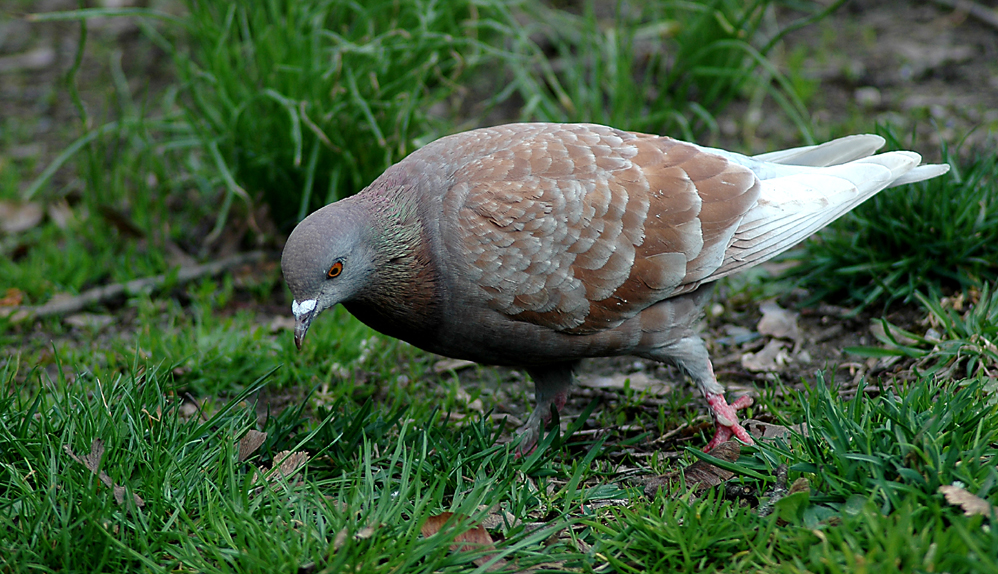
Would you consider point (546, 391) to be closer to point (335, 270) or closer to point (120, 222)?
point (335, 270)

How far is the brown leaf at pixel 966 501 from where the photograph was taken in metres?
2.29

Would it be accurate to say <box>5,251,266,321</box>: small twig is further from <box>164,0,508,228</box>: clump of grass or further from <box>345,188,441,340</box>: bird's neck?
<box>345,188,441,340</box>: bird's neck

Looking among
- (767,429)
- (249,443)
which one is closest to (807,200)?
(767,429)

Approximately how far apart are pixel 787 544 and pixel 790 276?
226cm

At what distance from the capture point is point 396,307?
3.26 m

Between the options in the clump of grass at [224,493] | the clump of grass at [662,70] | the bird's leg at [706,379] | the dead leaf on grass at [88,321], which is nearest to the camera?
the clump of grass at [224,493]

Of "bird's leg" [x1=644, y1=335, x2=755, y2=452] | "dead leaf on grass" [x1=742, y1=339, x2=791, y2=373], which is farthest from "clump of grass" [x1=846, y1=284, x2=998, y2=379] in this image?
"bird's leg" [x1=644, y1=335, x2=755, y2=452]

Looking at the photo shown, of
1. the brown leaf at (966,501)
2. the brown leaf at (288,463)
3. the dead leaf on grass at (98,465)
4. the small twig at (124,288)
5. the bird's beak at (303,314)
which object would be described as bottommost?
the small twig at (124,288)

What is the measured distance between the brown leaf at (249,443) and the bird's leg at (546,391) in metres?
1.09

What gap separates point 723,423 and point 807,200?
1.01m

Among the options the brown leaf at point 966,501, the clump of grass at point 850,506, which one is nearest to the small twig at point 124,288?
the clump of grass at point 850,506

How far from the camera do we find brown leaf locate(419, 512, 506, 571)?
261 cm

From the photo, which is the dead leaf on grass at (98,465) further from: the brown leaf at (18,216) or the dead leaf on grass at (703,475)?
the brown leaf at (18,216)

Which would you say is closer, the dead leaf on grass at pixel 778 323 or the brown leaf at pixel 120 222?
→ the dead leaf on grass at pixel 778 323
